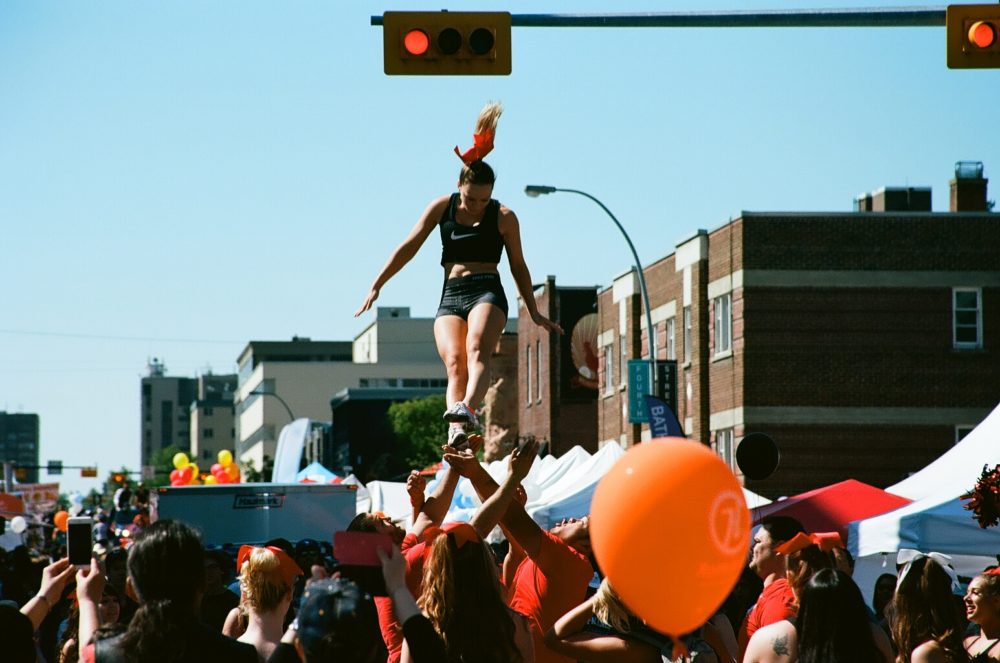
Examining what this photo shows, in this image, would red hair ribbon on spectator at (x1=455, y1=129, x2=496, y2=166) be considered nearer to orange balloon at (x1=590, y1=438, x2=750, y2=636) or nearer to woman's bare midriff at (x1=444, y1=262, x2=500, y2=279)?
woman's bare midriff at (x1=444, y1=262, x2=500, y2=279)

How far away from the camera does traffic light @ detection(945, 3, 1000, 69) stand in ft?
33.9

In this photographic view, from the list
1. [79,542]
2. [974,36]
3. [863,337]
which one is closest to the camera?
[79,542]

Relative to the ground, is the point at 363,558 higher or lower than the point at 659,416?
lower

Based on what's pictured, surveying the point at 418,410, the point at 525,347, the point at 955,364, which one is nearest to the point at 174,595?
the point at 955,364

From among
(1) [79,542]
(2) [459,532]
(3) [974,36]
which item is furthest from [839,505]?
(1) [79,542]

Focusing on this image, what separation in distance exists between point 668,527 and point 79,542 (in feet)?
6.80

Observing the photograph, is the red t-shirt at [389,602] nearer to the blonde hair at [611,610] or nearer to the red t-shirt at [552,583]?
the red t-shirt at [552,583]

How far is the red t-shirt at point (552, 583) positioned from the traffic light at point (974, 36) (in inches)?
230

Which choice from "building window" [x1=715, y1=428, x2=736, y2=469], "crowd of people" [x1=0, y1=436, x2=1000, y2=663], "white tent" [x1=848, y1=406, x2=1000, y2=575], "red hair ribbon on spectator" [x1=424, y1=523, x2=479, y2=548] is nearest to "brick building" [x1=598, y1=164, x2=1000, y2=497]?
"building window" [x1=715, y1=428, x2=736, y2=469]

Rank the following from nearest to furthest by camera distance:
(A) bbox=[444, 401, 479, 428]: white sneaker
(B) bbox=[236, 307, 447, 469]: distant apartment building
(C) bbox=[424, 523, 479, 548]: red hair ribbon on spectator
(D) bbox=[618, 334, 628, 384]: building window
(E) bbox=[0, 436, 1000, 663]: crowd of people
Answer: (E) bbox=[0, 436, 1000, 663]: crowd of people < (C) bbox=[424, 523, 479, 548]: red hair ribbon on spectator < (A) bbox=[444, 401, 479, 428]: white sneaker < (D) bbox=[618, 334, 628, 384]: building window < (B) bbox=[236, 307, 447, 469]: distant apartment building

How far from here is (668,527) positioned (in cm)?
414

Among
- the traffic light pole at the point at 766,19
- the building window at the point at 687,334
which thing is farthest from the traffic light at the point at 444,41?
the building window at the point at 687,334

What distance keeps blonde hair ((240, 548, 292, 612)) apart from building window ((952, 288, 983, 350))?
31501 mm

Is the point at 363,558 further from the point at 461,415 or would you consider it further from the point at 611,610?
the point at 461,415
